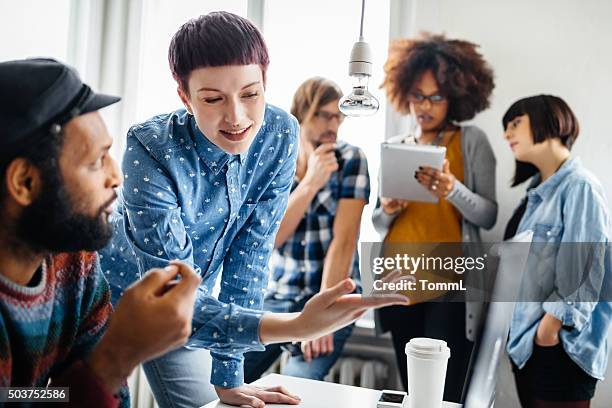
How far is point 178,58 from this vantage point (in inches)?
41.4

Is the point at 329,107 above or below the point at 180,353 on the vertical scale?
above

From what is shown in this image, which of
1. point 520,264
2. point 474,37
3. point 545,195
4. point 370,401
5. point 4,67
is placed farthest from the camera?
point 474,37

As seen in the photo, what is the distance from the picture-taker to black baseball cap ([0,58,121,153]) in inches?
26.5

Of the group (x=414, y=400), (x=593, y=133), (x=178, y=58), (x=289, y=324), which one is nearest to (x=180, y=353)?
(x=289, y=324)

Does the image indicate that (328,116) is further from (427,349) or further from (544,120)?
(427,349)

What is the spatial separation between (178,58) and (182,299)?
1.65 ft

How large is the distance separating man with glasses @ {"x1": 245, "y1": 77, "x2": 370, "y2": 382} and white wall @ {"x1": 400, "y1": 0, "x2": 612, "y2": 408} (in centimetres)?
53

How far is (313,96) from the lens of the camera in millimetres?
2379

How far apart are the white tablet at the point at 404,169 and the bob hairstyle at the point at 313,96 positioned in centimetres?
31

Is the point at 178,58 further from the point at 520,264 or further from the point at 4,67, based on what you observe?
the point at 520,264

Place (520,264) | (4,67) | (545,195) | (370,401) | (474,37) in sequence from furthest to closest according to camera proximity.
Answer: (474,37) → (545,195) → (370,401) → (520,264) → (4,67)

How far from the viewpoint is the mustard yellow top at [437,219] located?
2.28 m

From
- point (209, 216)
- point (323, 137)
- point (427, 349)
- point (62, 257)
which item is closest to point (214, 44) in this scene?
point (209, 216)

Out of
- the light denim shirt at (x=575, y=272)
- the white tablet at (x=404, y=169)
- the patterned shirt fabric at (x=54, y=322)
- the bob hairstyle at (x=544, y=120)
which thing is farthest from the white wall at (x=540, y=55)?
the patterned shirt fabric at (x=54, y=322)
